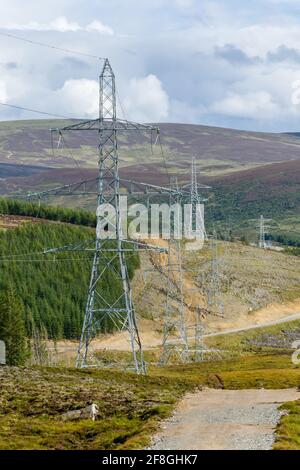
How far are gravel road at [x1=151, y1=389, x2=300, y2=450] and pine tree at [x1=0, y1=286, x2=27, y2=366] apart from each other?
33.3 meters

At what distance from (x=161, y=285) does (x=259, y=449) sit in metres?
108

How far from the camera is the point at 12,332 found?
88750mm

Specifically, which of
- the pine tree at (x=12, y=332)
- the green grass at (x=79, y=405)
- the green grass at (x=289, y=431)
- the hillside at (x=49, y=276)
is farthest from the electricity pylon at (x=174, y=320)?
the green grass at (x=289, y=431)

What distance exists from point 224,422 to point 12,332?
47.9 meters

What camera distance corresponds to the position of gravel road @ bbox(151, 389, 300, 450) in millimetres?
38181

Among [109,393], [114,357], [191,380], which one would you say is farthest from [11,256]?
[109,393]

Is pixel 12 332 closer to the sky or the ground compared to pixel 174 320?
closer to the sky

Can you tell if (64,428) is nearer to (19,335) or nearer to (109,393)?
(109,393)

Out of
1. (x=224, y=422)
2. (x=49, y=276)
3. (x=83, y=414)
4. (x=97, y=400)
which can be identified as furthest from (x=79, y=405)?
(x=49, y=276)

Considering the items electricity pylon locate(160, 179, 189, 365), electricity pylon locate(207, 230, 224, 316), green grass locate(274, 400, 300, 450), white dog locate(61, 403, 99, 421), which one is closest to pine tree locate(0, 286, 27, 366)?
electricity pylon locate(160, 179, 189, 365)

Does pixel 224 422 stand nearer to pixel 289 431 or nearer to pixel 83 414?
pixel 289 431

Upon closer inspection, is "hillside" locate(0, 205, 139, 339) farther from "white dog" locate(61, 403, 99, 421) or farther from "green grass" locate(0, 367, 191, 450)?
"white dog" locate(61, 403, 99, 421)

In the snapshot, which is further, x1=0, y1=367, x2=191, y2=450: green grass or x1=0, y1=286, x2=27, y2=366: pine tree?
x1=0, y1=286, x2=27, y2=366: pine tree

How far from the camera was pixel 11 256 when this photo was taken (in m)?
134
